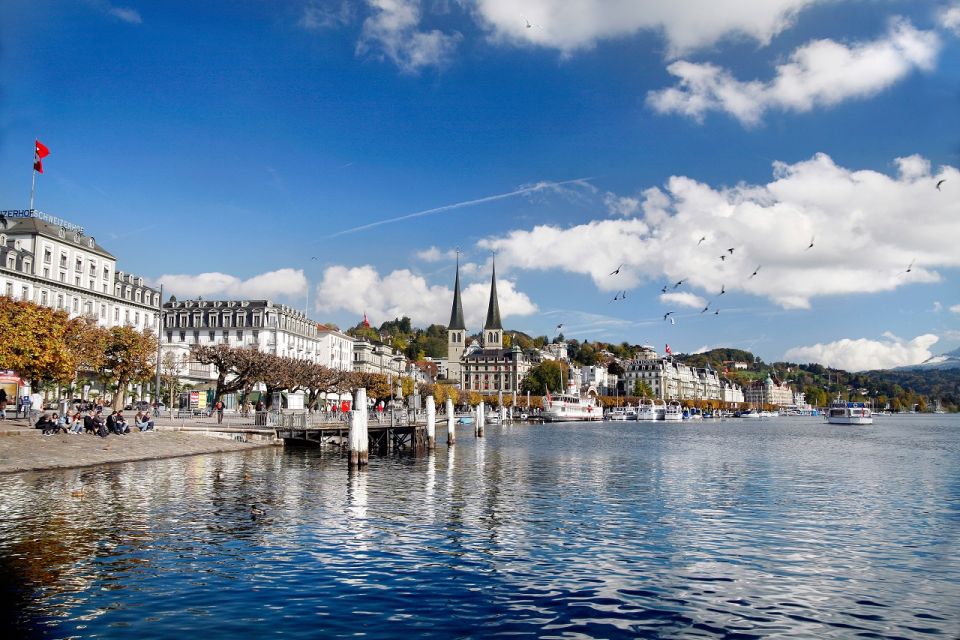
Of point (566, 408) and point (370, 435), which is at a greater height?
point (566, 408)

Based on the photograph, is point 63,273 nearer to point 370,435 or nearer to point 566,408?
point 370,435

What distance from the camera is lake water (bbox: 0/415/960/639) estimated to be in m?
16.1

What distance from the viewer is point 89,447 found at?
45219 millimetres

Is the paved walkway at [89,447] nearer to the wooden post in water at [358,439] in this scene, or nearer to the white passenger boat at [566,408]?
the wooden post in water at [358,439]

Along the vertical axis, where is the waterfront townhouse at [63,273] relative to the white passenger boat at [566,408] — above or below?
above

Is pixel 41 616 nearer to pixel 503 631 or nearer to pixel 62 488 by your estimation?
pixel 503 631

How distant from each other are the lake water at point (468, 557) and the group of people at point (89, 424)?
698 cm

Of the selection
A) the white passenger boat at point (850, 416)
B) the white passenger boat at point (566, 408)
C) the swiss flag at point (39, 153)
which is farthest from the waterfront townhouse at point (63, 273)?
the white passenger boat at point (850, 416)

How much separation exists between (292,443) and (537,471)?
28.0 meters

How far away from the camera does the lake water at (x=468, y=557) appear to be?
16094mm

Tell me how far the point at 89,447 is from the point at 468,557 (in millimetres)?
32229

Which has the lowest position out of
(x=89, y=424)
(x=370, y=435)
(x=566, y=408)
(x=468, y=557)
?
(x=468, y=557)

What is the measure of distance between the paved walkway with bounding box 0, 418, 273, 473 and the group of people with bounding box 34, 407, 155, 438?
1.62ft

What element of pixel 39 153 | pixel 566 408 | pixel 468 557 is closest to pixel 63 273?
pixel 39 153
